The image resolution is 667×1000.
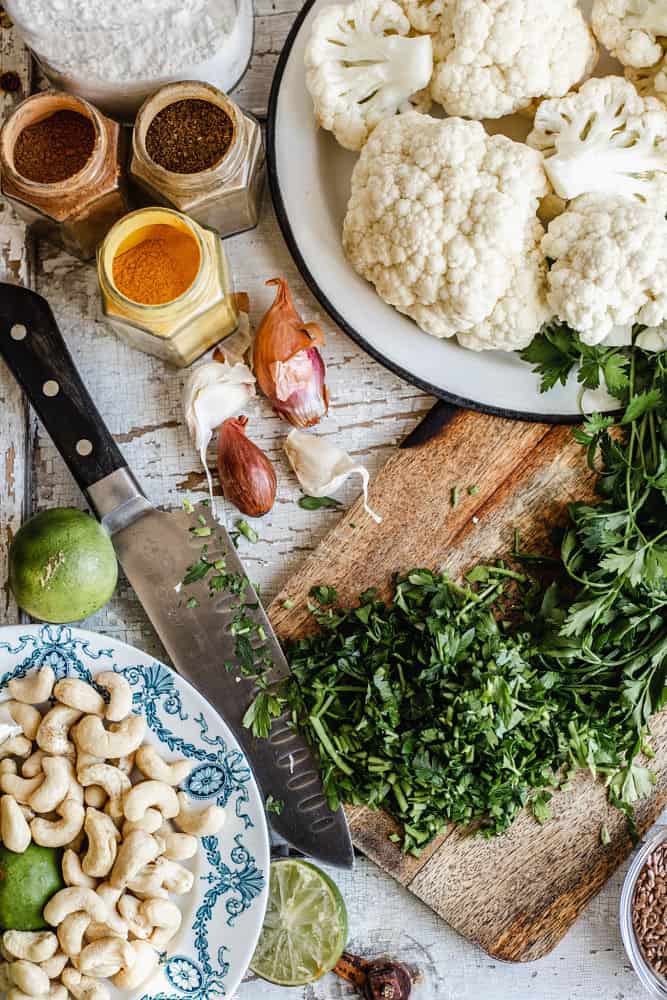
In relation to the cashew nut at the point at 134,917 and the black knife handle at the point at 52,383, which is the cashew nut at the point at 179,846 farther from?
the black knife handle at the point at 52,383

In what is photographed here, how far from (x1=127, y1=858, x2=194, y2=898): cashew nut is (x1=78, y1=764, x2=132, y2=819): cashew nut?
73mm

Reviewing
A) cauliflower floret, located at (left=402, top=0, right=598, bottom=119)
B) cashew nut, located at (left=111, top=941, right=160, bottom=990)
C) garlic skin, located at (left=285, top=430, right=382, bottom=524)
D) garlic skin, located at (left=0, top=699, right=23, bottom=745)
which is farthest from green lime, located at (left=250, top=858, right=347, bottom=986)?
cauliflower floret, located at (left=402, top=0, right=598, bottom=119)

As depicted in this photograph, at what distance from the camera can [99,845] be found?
3.40ft

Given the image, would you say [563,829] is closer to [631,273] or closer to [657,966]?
[657,966]

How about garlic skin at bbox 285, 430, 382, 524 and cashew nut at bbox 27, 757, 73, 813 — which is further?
garlic skin at bbox 285, 430, 382, 524

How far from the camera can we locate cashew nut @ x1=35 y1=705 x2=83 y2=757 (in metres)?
1.07

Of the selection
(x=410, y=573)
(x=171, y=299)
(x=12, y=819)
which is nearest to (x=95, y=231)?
(x=171, y=299)

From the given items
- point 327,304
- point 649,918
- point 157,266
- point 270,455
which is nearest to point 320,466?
point 270,455

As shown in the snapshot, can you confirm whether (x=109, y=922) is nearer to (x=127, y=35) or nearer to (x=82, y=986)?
(x=82, y=986)

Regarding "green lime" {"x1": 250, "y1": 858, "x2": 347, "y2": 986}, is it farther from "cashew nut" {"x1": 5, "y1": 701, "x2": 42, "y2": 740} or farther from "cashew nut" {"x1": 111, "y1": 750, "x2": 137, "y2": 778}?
"cashew nut" {"x1": 5, "y1": 701, "x2": 42, "y2": 740}

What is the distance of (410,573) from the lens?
1142 mm

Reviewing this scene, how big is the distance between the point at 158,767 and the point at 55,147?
767 mm

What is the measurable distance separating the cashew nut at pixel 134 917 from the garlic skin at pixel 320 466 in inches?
21.4

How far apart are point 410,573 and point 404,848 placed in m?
0.35
